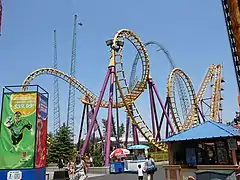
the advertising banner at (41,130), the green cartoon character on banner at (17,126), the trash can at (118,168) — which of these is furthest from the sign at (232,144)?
the trash can at (118,168)

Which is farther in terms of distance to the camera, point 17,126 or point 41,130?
point 41,130

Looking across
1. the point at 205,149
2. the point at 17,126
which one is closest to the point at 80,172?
the point at 17,126

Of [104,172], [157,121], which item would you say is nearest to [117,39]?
[157,121]

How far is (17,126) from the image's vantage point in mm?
11383

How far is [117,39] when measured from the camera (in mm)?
30547

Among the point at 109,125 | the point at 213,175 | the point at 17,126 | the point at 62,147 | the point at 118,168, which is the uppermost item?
the point at 109,125

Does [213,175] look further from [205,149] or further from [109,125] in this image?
[109,125]

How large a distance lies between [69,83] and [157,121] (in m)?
11.4

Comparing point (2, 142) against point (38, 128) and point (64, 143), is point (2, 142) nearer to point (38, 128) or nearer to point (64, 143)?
point (38, 128)

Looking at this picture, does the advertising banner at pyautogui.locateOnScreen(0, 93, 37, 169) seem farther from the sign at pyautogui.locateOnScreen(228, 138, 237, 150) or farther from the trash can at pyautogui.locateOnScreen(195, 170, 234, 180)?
the sign at pyautogui.locateOnScreen(228, 138, 237, 150)

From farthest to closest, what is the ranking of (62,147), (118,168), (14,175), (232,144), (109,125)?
(62,147), (109,125), (118,168), (14,175), (232,144)

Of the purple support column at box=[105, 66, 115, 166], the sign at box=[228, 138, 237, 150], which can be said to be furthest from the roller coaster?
the sign at box=[228, 138, 237, 150]

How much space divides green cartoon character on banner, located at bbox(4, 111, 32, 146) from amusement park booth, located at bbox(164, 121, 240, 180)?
573 cm

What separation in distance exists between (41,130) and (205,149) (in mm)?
6543
